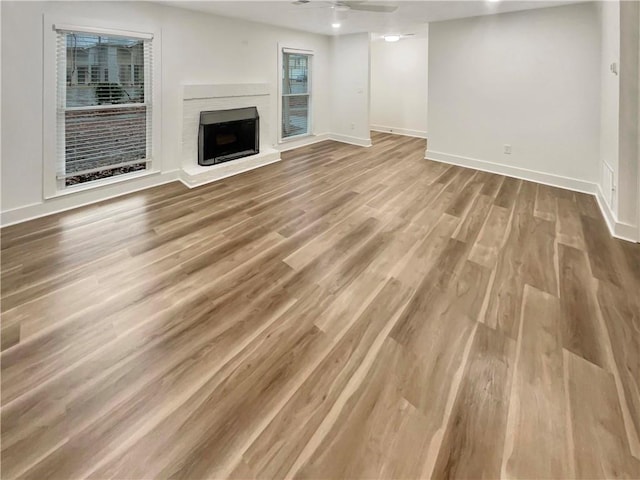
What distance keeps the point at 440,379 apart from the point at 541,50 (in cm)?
534

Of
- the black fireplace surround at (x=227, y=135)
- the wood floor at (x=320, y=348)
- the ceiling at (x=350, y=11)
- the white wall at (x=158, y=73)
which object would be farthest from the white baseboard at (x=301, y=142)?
the wood floor at (x=320, y=348)

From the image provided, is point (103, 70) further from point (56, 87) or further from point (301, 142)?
point (301, 142)

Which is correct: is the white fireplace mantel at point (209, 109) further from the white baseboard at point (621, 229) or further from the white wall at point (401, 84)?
the white baseboard at point (621, 229)

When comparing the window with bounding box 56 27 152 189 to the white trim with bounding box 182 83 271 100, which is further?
the white trim with bounding box 182 83 271 100

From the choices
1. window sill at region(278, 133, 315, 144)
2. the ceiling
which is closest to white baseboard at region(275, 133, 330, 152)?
window sill at region(278, 133, 315, 144)

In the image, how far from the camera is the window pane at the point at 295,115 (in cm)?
739

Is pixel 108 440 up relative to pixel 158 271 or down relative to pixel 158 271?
down

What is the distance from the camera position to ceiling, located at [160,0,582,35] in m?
4.66

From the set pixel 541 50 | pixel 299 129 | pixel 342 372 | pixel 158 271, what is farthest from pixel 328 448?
pixel 299 129

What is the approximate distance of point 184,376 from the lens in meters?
1.80

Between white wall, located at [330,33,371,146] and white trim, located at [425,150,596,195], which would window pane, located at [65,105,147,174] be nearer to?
white wall, located at [330,33,371,146]

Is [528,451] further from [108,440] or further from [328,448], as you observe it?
[108,440]

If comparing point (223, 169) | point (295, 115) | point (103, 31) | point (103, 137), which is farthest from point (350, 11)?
point (103, 137)

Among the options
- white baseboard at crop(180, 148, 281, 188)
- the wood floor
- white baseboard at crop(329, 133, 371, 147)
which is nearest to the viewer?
the wood floor
